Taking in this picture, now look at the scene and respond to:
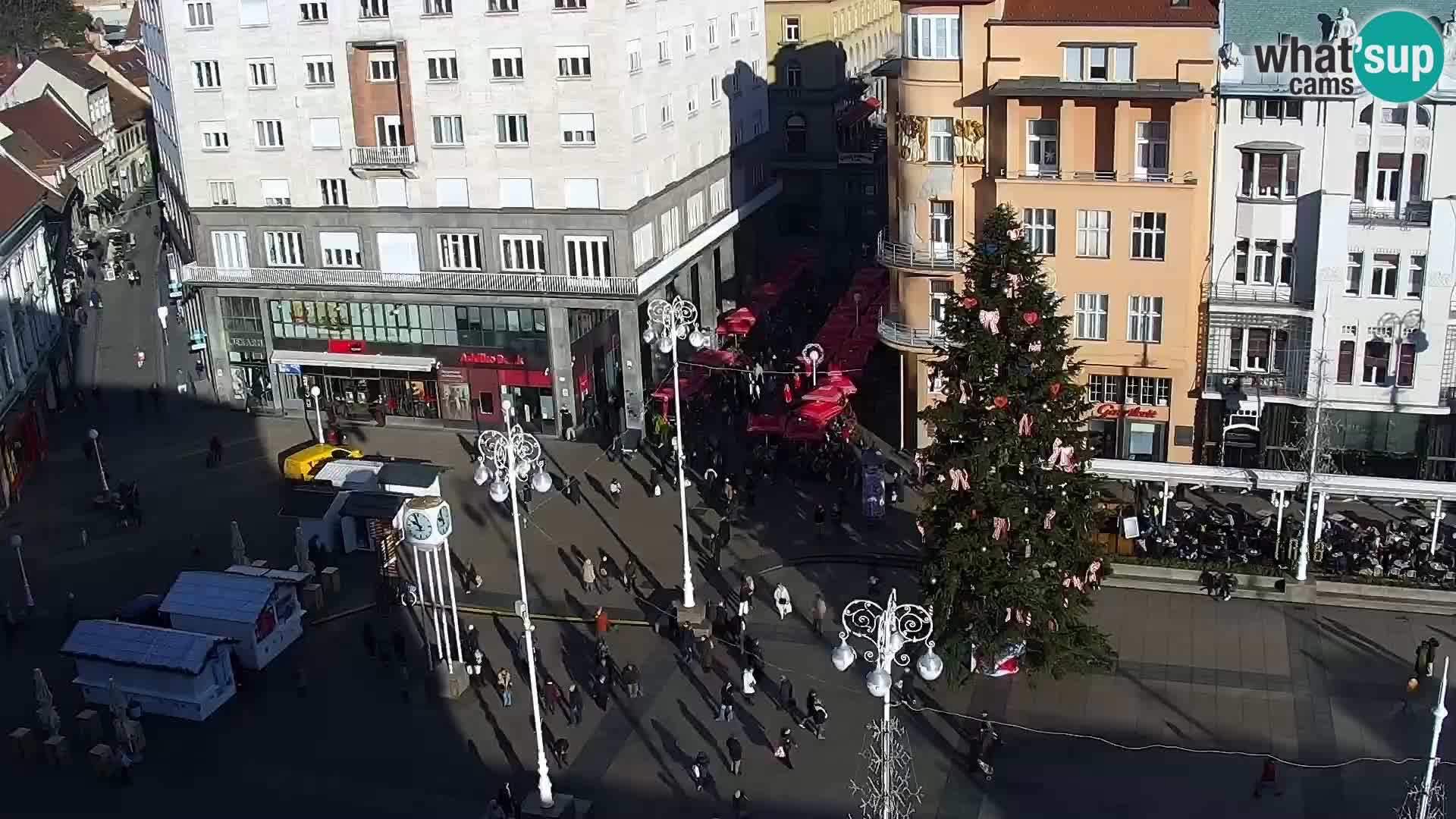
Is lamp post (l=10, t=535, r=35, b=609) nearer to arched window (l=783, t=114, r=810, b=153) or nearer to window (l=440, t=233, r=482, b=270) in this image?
window (l=440, t=233, r=482, b=270)

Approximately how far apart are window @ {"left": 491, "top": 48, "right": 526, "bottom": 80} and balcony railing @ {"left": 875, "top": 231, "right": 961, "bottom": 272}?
56.0 feet

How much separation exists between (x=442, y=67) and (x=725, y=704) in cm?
3264

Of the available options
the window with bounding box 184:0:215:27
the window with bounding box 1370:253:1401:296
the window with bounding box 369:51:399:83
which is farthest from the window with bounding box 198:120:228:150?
the window with bounding box 1370:253:1401:296

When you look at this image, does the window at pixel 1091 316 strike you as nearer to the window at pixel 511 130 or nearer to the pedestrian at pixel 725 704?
the pedestrian at pixel 725 704

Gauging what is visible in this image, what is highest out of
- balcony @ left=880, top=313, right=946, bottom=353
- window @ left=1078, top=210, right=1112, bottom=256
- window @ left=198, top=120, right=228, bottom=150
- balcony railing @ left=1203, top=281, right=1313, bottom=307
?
window @ left=198, top=120, right=228, bottom=150

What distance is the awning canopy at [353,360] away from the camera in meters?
67.1

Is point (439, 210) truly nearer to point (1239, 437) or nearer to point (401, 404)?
point (401, 404)

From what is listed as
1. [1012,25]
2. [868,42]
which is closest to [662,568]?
Answer: [1012,25]

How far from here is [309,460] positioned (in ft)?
193

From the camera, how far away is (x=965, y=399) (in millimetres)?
42500

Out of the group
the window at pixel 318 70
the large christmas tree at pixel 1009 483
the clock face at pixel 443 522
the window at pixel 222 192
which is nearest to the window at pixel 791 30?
the window at pixel 318 70

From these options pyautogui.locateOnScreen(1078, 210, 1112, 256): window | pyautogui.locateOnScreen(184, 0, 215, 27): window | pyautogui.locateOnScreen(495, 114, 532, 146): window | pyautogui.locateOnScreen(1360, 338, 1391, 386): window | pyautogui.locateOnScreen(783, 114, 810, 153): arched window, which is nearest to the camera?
pyautogui.locateOnScreen(1360, 338, 1391, 386): window

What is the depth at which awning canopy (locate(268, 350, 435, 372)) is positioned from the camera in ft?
220

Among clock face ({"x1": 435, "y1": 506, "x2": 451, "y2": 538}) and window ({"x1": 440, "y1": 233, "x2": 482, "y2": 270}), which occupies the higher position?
window ({"x1": 440, "y1": 233, "x2": 482, "y2": 270})
